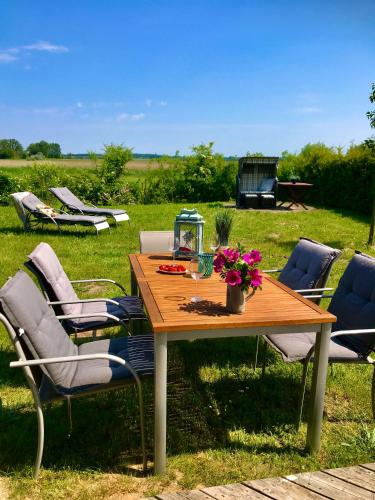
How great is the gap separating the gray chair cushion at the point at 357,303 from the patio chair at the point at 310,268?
0.16 meters

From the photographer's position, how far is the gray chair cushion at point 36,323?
6.48 ft

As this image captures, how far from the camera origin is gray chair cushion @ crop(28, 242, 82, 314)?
9.23 ft

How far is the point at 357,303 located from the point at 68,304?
6.44 feet

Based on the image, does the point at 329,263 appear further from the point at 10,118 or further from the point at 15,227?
the point at 10,118

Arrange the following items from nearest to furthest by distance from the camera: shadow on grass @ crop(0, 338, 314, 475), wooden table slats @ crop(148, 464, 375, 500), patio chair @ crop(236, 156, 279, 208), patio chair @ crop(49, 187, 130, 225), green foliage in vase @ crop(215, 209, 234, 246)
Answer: wooden table slats @ crop(148, 464, 375, 500), shadow on grass @ crop(0, 338, 314, 475), green foliage in vase @ crop(215, 209, 234, 246), patio chair @ crop(49, 187, 130, 225), patio chair @ crop(236, 156, 279, 208)

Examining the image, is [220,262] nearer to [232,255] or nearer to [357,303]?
[232,255]

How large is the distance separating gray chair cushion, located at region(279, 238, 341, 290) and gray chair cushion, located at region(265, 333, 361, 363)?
18.9 inches

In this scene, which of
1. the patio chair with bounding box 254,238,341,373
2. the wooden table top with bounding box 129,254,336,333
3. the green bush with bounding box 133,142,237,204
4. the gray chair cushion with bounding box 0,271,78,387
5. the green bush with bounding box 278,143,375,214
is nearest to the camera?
the gray chair cushion with bounding box 0,271,78,387

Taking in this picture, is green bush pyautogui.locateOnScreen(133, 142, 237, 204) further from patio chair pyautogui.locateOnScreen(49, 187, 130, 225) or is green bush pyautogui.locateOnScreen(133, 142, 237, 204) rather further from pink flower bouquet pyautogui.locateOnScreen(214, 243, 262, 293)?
pink flower bouquet pyautogui.locateOnScreen(214, 243, 262, 293)

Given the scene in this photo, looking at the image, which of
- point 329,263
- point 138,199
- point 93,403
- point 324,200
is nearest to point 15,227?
point 138,199

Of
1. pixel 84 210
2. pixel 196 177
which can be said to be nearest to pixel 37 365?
pixel 84 210

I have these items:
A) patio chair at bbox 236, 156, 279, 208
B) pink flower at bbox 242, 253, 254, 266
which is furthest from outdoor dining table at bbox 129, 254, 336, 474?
patio chair at bbox 236, 156, 279, 208

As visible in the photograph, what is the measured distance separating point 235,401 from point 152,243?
190 cm

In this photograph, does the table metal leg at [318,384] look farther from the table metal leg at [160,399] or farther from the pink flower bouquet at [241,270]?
the table metal leg at [160,399]
